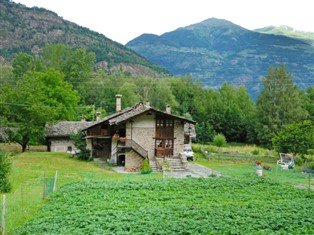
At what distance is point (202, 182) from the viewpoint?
2175 centimetres

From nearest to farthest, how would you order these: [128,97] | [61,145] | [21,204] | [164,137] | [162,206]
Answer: [162,206] < [21,204] < [164,137] < [61,145] < [128,97]

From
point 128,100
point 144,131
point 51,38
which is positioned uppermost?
point 51,38

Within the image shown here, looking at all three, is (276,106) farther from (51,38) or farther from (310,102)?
(51,38)

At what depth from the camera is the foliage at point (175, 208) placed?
1284 cm

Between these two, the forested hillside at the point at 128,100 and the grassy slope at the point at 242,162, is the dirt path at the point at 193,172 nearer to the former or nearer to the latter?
the grassy slope at the point at 242,162

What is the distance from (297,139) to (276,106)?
73.4 feet

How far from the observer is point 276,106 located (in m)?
58.2

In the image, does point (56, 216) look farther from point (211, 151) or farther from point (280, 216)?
point (211, 151)

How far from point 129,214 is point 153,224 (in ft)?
5.75

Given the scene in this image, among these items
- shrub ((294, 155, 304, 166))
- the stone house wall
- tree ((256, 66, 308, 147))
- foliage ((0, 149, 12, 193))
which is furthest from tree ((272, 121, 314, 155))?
foliage ((0, 149, 12, 193))

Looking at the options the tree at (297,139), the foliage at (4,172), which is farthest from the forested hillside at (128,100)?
the foliage at (4,172)

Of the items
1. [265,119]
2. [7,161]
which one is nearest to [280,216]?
[7,161]

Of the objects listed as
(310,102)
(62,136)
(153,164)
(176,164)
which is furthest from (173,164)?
(310,102)

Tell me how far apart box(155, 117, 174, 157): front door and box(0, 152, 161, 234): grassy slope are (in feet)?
17.5
